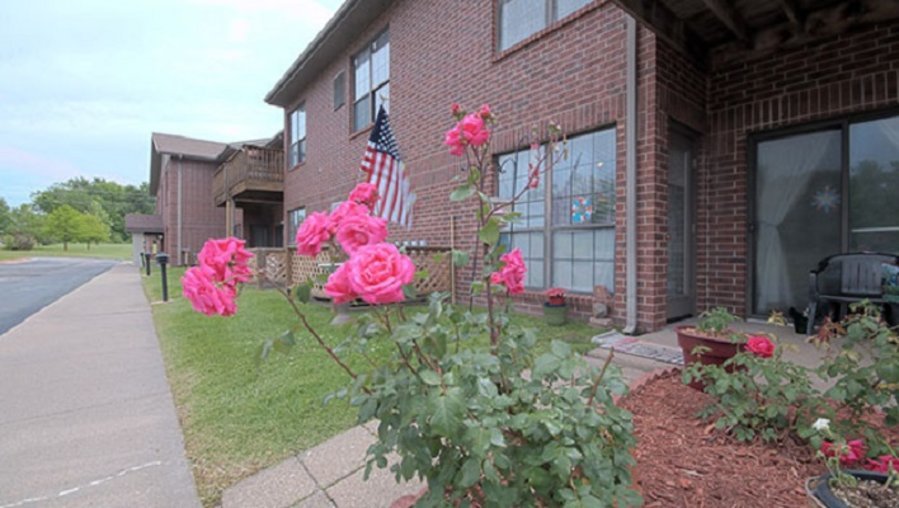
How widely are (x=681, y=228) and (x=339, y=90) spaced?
28.7 ft

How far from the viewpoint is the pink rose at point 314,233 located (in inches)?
50.6

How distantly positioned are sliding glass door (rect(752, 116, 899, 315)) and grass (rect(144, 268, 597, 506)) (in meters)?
2.06

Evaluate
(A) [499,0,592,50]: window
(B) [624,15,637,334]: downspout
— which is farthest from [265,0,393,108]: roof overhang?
(B) [624,15,637,334]: downspout

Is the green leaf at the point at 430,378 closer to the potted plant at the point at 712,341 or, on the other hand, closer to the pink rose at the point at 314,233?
the pink rose at the point at 314,233

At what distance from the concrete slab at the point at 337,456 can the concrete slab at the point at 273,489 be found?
51 millimetres

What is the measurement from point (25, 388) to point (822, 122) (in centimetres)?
788

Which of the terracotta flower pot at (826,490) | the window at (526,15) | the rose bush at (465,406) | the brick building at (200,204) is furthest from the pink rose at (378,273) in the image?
the brick building at (200,204)

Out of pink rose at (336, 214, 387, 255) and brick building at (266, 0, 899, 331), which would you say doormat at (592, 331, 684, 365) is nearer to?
brick building at (266, 0, 899, 331)

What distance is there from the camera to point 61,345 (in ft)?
18.6

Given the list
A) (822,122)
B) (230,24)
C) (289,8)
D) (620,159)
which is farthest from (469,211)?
(230,24)

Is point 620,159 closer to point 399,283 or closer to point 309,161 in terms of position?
point 399,283

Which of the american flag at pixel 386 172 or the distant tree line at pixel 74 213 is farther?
the distant tree line at pixel 74 213

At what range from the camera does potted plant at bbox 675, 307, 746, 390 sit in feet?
8.04

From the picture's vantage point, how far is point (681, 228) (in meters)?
4.91
